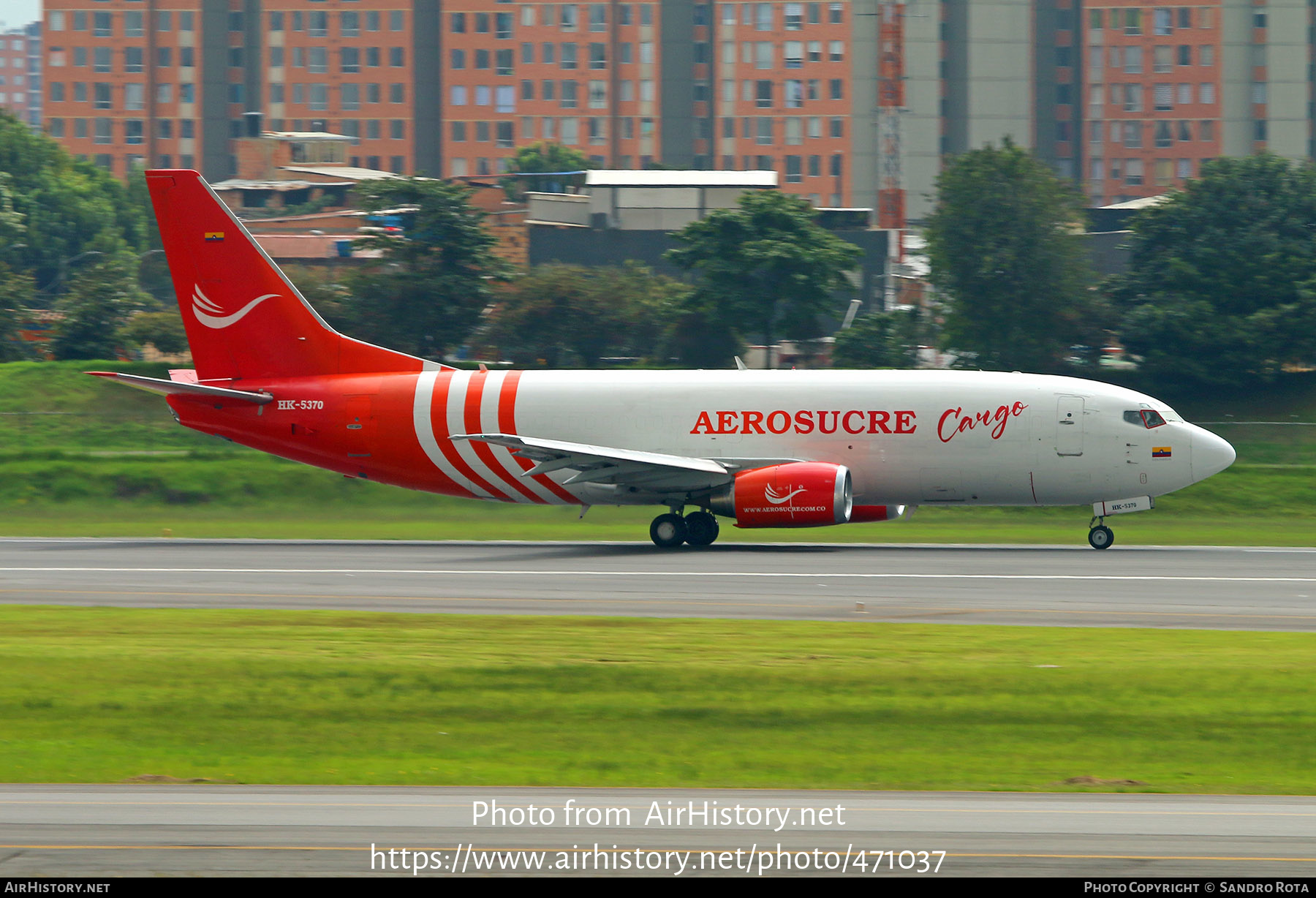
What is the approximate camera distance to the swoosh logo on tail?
41406 millimetres

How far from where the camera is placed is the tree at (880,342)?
72812 mm

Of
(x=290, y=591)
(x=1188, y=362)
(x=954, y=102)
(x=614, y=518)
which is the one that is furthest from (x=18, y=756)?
(x=954, y=102)

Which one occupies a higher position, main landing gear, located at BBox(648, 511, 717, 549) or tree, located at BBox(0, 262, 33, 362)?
tree, located at BBox(0, 262, 33, 362)

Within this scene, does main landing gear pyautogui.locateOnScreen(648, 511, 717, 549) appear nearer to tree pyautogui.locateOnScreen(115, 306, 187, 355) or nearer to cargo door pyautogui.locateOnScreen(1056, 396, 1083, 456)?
cargo door pyautogui.locateOnScreen(1056, 396, 1083, 456)

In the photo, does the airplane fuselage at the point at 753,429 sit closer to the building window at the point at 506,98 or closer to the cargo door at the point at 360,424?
the cargo door at the point at 360,424

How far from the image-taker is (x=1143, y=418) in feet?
124

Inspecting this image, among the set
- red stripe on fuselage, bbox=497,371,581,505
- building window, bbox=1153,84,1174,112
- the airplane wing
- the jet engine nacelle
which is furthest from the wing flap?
building window, bbox=1153,84,1174,112

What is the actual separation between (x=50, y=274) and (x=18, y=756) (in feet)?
430

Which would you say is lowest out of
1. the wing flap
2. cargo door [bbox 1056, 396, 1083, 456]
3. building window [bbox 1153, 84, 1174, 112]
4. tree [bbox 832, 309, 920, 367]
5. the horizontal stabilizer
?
the wing flap

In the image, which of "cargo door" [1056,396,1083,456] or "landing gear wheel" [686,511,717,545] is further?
"landing gear wheel" [686,511,717,545]

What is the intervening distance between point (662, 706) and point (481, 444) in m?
21.3

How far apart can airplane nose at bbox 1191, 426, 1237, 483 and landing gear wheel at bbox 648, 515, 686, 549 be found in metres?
13.1

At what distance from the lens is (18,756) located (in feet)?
53.5

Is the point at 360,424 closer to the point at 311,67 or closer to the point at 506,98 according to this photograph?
the point at 506,98
